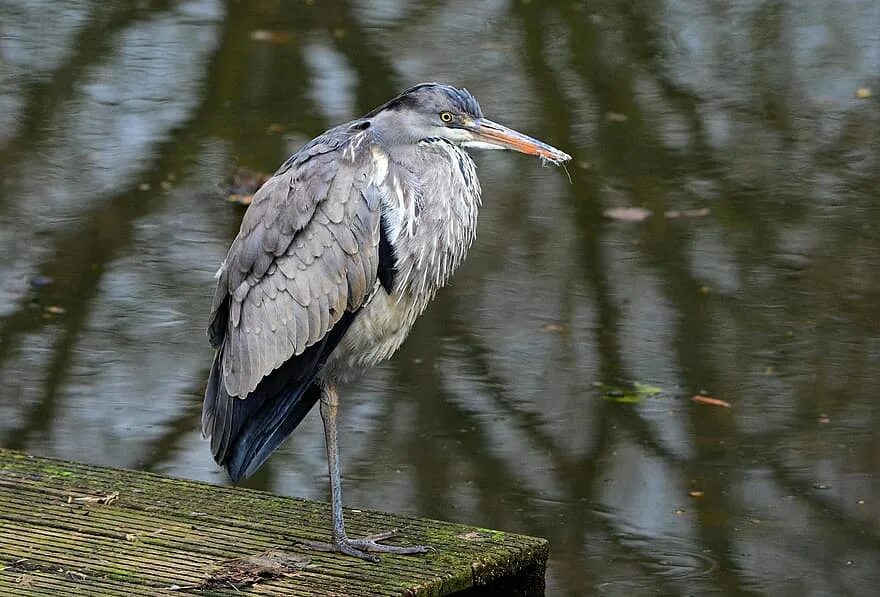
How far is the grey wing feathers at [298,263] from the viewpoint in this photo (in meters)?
4.60

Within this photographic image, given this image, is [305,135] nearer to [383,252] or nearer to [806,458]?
[806,458]

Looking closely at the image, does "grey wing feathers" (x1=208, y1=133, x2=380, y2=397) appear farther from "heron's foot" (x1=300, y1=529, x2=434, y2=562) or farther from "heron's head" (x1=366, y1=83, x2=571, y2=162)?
"heron's foot" (x1=300, y1=529, x2=434, y2=562)

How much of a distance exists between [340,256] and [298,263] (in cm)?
14

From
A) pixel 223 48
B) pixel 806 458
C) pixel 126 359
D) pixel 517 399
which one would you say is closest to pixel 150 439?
pixel 126 359

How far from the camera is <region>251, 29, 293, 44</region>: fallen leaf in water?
10977 millimetres

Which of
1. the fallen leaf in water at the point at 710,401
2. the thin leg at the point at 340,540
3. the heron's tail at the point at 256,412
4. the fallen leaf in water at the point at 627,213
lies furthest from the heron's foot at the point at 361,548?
the fallen leaf in water at the point at 627,213

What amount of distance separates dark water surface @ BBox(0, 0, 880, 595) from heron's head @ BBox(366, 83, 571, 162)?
1791 mm

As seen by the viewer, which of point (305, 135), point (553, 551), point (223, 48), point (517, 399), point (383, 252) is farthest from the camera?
point (223, 48)

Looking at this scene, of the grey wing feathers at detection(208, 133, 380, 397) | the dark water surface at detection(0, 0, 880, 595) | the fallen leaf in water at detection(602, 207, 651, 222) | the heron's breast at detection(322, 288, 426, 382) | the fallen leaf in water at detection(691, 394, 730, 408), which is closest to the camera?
the grey wing feathers at detection(208, 133, 380, 397)

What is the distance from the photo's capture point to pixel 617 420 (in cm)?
670

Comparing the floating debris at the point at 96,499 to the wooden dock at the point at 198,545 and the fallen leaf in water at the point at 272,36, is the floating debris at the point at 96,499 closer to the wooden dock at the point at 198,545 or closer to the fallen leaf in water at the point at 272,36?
the wooden dock at the point at 198,545

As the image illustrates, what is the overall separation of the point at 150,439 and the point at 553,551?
5.95ft

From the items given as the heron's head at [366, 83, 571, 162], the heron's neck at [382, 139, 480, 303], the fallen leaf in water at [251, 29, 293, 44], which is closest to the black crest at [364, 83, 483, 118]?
the heron's head at [366, 83, 571, 162]

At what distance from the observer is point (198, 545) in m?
4.66
